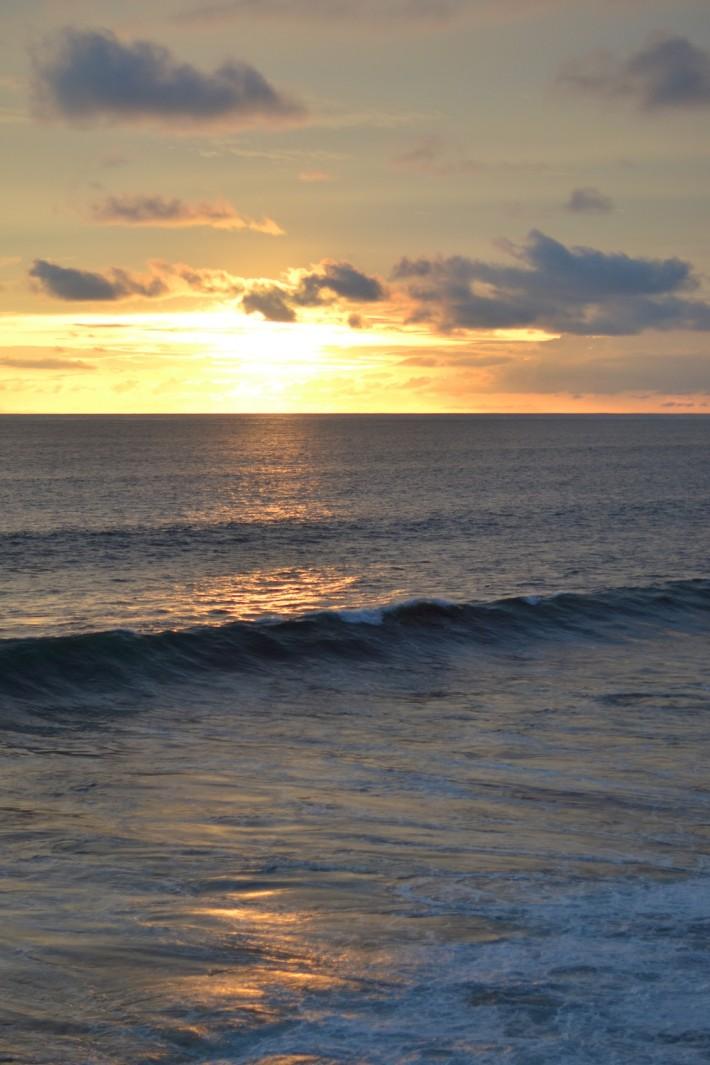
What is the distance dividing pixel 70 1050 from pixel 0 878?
14.6ft

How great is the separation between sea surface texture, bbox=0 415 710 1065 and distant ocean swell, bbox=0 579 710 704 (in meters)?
0.13

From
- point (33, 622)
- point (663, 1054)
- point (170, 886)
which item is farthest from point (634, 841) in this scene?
point (33, 622)

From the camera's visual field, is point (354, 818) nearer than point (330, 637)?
Yes

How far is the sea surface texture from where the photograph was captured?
10.9 metres

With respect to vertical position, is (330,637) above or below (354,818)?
above

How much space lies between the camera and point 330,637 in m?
33.7

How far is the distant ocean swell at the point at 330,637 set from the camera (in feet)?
93.5

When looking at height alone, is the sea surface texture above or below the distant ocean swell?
below

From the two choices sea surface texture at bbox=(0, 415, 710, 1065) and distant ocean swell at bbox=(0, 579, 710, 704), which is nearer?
sea surface texture at bbox=(0, 415, 710, 1065)

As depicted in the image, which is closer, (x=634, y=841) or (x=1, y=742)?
(x=634, y=841)

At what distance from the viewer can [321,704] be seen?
26156 mm

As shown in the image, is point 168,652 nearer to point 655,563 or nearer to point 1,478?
point 655,563

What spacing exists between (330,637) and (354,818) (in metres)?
17.0

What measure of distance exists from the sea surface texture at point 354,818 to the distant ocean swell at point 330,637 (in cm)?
13
